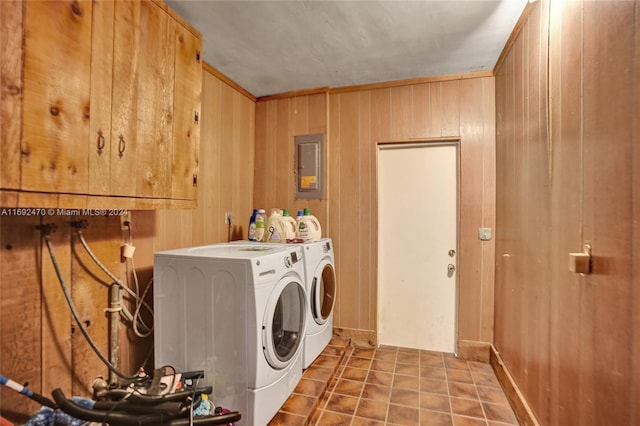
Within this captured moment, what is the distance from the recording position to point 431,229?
265cm

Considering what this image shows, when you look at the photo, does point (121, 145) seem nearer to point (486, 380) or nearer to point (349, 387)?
point (349, 387)

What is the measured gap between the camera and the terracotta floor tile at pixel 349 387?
6.59 feet

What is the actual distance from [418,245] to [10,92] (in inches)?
104

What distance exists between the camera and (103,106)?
117cm

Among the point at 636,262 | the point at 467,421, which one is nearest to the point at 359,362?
the point at 467,421

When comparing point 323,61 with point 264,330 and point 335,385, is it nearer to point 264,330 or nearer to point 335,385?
point 264,330

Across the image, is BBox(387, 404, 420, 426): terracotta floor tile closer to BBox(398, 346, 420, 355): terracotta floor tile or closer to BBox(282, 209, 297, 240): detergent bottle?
BBox(398, 346, 420, 355): terracotta floor tile

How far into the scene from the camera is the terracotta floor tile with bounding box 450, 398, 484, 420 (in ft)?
5.91

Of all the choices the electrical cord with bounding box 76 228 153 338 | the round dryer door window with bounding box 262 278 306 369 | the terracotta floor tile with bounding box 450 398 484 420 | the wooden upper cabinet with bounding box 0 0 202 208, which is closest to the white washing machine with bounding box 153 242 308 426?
the round dryer door window with bounding box 262 278 306 369

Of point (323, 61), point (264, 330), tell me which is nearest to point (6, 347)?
point (264, 330)

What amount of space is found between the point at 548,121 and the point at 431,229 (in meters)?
1.37

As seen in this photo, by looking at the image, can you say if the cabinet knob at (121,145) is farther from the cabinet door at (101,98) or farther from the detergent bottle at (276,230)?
the detergent bottle at (276,230)

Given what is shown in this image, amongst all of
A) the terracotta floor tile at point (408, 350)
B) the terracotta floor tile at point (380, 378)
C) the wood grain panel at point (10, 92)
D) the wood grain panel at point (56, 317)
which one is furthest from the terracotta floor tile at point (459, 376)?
the wood grain panel at point (10, 92)

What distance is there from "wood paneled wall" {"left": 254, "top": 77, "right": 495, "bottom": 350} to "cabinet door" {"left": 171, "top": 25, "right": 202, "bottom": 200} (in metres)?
1.33
